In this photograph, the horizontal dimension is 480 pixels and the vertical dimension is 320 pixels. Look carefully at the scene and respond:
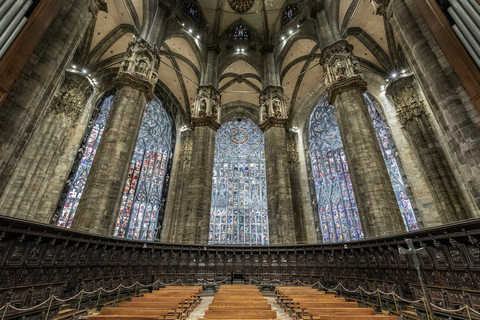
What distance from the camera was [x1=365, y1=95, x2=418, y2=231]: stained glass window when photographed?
41.4ft

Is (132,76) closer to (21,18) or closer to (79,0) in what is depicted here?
(79,0)

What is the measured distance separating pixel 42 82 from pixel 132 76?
531cm

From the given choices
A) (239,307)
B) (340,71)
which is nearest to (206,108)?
(340,71)

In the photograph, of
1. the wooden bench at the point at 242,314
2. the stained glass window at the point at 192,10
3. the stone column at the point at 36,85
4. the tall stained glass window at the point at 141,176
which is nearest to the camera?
the wooden bench at the point at 242,314

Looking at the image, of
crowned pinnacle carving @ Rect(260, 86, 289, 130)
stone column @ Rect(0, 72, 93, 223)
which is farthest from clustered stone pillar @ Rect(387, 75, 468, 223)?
stone column @ Rect(0, 72, 93, 223)

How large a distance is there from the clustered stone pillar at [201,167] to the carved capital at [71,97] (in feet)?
23.4

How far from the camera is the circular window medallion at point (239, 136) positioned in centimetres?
2197

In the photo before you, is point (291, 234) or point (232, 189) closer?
point (291, 234)

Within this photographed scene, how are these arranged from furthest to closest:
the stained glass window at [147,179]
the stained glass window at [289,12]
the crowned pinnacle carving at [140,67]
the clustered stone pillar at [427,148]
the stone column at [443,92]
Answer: the stained glass window at [289,12], the stained glass window at [147,179], the crowned pinnacle carving at [140,67], the clustered stone pillar at [427,148], the stone column at [443,92]

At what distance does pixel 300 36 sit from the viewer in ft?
51.0

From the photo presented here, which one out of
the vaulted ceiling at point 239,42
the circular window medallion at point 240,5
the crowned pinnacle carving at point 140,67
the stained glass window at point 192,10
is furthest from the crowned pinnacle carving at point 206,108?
the circular window medallion at point 240,5

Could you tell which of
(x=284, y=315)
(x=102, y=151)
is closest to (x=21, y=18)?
(x=102, y=151)

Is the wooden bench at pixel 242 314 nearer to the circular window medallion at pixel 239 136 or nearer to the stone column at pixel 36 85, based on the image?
the stone column at pixel 36 85

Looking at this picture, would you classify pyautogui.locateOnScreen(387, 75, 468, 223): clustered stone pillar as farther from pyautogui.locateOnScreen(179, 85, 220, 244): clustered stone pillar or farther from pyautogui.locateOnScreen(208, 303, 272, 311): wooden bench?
pyautogui.locateOnScreen(179, 85, 220, 244): clustered stone pillar
